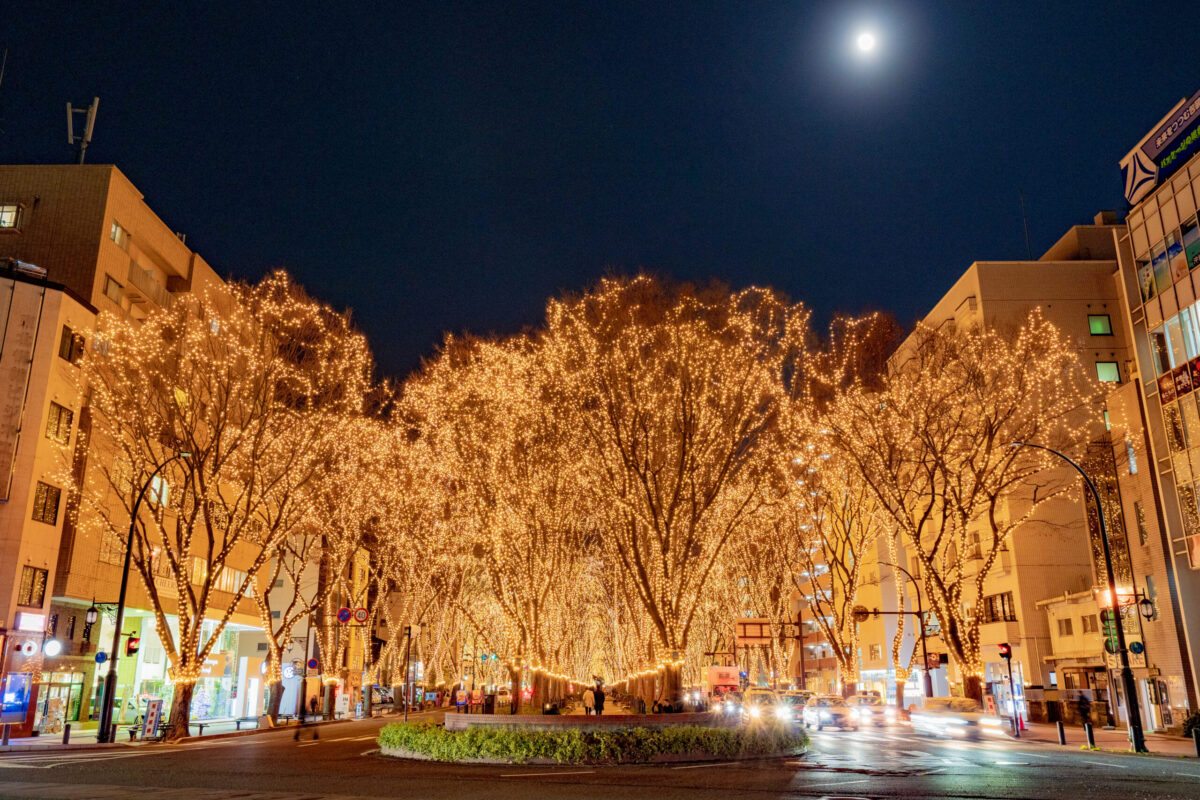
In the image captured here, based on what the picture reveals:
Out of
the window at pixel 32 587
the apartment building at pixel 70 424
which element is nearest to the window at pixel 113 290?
the apartment building at pixel 70 424

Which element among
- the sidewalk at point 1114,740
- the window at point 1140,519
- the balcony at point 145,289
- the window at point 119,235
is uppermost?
the window at point 119,235

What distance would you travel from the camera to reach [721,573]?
50.8 m

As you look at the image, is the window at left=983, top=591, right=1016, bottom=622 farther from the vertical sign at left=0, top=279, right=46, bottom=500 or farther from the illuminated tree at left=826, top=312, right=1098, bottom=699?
the vertical sign at left=0, top=279, right=46, bottom=500

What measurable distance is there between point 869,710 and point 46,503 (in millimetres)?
38236

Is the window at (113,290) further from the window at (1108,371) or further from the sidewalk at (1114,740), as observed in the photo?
the window at (1108,371)

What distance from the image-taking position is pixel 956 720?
3412 centimetres

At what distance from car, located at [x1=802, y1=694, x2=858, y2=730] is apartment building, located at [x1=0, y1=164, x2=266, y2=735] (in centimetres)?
2584

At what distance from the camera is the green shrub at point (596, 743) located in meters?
19.9

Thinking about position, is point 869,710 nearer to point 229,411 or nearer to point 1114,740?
point 1114,740

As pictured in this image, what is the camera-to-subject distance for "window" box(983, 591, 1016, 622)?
51812mm

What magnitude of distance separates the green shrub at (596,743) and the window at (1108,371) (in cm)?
4251

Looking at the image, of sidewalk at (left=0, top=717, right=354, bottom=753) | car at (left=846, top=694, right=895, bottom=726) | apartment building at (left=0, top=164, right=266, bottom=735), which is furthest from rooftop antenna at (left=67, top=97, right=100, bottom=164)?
car at (left=846, top=694, right=895, bottom=726)

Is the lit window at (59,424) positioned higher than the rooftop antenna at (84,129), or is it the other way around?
the rooftop antenna at (84,129)

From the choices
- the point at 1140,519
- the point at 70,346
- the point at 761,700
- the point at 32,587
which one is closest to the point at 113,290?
the point at 70,346
